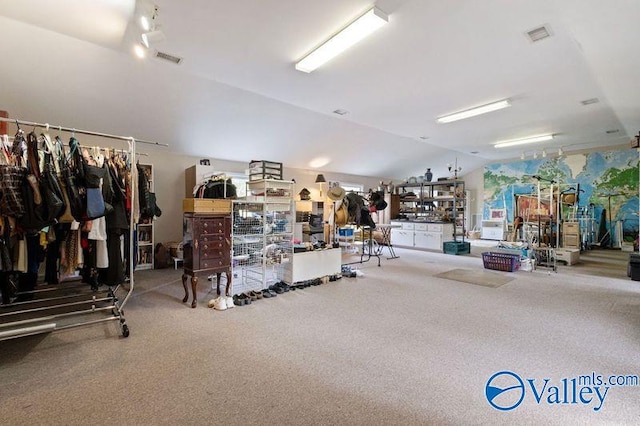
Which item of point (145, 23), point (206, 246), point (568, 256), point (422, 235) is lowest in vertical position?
point (568, 256)

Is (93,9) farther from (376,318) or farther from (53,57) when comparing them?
(376,318)

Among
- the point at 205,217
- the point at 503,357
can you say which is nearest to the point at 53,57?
the point at 205,217

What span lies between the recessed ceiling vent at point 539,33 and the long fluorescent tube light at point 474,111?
2.26m

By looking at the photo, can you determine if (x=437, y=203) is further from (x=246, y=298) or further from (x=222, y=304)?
(x=222, y=304)

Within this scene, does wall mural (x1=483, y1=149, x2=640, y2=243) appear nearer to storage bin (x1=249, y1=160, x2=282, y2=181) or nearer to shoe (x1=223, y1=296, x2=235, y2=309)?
storage bin (x1=249, y1=160, x2=282, y2=181)

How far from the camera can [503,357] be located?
2.57m

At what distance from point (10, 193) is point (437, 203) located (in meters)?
10.3

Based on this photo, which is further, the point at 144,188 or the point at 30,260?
the point at 144,188

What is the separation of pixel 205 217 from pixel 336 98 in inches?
133

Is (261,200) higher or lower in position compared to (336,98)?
lower

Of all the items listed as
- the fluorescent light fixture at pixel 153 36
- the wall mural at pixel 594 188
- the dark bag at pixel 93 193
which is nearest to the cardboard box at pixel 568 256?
the wall mural at pixel 594 188

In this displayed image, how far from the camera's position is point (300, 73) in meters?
4.50

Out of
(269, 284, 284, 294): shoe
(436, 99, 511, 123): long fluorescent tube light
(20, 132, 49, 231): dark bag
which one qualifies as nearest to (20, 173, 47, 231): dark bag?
(20, 132, 49, 231): dark bag

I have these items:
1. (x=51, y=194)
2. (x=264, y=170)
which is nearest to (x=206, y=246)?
(x=51, y=194)
